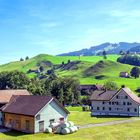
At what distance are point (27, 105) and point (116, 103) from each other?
39953 millimetres

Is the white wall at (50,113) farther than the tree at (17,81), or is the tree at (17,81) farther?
the tree at (17,81)

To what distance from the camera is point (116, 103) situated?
95688 millimetres

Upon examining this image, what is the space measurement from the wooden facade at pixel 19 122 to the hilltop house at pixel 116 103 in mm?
37425

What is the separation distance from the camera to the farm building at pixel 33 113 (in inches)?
2347

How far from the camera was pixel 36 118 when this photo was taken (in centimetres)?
5956

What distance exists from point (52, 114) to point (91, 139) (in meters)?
13.1

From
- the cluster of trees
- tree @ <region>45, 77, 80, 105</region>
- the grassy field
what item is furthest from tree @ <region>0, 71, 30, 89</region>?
the grassy field

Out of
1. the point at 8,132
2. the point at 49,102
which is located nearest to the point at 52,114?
the point at 49,102

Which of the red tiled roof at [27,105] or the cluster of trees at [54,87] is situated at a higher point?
the cluster of trees at [54,87]

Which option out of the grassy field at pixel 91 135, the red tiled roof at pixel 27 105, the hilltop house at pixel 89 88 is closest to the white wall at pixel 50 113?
the red tiled roof at pixel 27 105

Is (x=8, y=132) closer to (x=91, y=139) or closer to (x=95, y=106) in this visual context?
(x=91, y=139)

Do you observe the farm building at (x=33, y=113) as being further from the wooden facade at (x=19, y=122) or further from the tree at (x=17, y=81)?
the tree at (x=17, y=81)

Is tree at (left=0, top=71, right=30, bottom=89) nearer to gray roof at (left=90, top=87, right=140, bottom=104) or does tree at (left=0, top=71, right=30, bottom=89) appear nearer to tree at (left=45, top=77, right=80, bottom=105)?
tree at (left=45, top=77, right=80, bottom=105)

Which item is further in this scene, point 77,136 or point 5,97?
point 5,97
